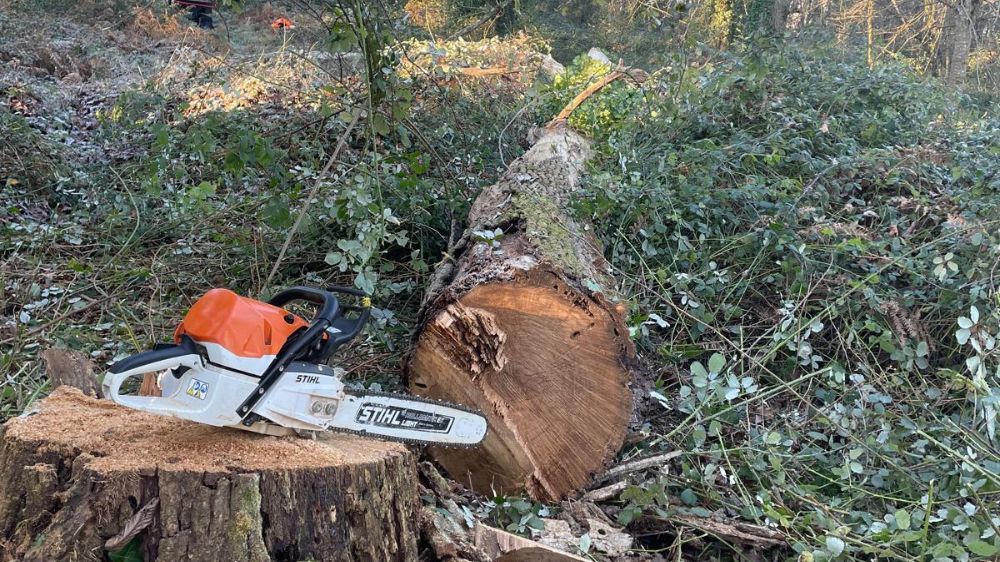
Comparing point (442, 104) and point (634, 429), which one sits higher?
point (442, 104)

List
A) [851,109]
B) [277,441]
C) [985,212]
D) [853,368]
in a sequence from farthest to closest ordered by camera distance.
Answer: [851,109], [985,212], [853,368], [277,441]

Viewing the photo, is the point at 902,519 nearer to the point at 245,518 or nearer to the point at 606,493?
the point at 606,493

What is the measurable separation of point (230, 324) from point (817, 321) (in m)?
2.31

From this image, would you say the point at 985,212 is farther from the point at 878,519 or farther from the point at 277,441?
the point at 277,441

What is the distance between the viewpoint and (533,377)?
8.39 feet

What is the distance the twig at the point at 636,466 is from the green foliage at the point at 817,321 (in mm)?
70

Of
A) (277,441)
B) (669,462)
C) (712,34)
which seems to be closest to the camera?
(277,441)

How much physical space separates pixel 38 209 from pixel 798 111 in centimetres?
502

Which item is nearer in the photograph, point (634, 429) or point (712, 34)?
point (634, 429)

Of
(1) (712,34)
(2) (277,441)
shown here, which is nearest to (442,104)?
(2) (277,441)

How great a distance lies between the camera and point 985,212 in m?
3.46

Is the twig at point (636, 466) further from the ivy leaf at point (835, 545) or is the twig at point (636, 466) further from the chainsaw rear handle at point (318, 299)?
the chainsaw rear handle at point (318, 299)

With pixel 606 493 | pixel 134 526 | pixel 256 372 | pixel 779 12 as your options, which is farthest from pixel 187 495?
pixel 779 12

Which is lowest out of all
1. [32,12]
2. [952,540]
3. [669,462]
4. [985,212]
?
[32,12]
